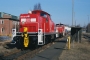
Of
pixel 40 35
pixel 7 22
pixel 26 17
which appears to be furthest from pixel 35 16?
pixel 7 22

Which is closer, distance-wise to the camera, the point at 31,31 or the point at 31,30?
the point at 31,31

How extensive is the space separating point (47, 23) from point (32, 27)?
3.79 metres

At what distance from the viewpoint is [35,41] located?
16.7 meters

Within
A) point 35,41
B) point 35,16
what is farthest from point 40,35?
point 35,16

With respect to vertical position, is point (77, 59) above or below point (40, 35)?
below

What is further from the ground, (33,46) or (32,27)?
(32,27)

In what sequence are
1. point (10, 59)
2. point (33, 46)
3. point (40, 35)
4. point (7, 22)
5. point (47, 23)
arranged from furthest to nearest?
point (7, 22) → point (47, 23) → point (33, 46) → point (40, 35) → point (10, 59)

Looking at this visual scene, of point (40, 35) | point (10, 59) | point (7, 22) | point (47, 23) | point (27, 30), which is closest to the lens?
point (10, 59)

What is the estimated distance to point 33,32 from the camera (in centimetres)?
1711

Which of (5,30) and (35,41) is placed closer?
(35,41)

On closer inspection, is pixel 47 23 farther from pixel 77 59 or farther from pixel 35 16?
pixel 77 59

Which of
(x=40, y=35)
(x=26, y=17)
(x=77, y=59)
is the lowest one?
(x=77, y=59)

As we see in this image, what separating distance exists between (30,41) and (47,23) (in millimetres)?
4997

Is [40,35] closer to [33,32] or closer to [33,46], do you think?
[33,32]
